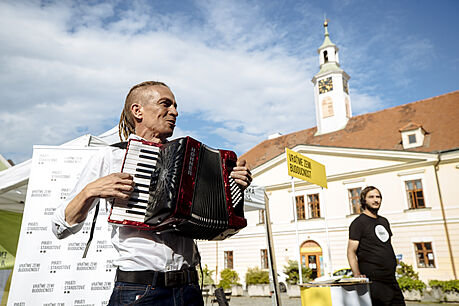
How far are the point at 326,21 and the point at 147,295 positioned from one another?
36.9 m

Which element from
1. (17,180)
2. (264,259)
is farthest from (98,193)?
(264,259)

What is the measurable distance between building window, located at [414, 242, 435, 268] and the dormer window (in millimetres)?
5781

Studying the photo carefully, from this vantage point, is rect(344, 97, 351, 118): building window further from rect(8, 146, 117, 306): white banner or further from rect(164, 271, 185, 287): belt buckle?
rect(164, 271, 185, 287): belt buckle

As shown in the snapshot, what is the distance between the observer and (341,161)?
21.7 m

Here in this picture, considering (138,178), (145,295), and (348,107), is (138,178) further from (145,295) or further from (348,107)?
(348,107)

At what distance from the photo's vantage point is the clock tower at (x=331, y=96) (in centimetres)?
2652

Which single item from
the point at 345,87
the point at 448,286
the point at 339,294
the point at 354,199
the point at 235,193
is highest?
the point at 345,87

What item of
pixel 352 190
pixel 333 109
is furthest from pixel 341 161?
pixel 333 109

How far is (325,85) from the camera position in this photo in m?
28.2

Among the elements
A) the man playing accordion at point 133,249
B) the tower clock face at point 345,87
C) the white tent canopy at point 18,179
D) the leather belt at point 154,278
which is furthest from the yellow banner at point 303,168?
the tower clock face at point 345,87

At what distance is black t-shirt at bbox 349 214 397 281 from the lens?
3.87 meters

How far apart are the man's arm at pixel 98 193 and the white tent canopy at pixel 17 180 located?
4403 mm

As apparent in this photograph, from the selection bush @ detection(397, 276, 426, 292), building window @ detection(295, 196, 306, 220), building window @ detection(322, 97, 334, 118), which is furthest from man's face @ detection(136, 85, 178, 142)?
building window @ detection(322, 97, 334, 118)

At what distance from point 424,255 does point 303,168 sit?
11.9 meters
